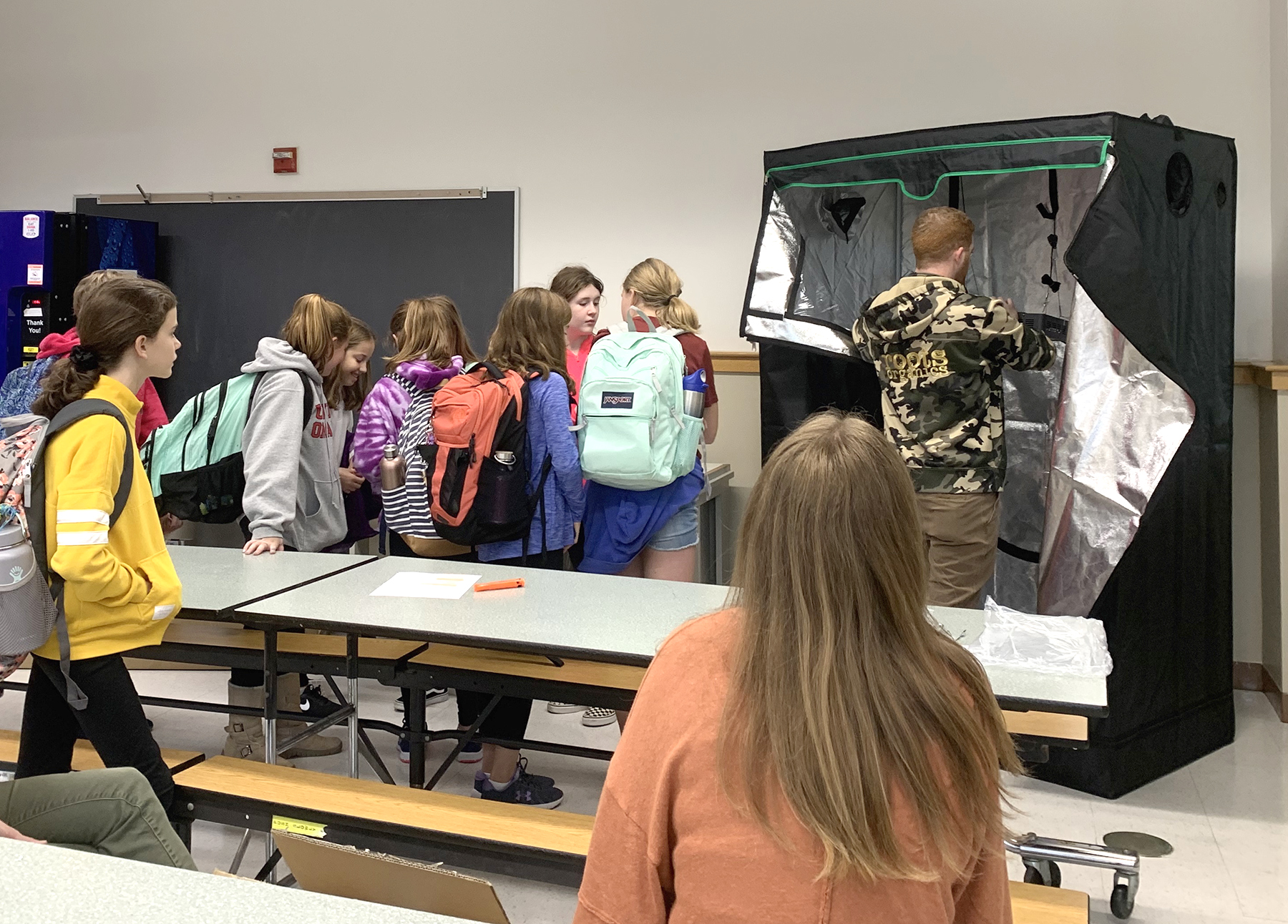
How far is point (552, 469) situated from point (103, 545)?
1281mm

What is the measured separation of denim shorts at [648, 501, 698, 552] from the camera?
3275 millimetres

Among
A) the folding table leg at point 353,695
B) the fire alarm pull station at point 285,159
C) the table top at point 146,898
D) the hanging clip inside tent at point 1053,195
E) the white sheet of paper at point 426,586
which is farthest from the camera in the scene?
the fire alarm pull station at point 285,159

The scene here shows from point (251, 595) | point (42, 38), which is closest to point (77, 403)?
point (251, 595)

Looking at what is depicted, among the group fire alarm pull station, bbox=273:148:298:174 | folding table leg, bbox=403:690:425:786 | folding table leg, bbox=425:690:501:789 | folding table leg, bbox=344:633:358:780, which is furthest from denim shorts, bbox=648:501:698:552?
fire alarm pull station, bbox=273:148:298:174

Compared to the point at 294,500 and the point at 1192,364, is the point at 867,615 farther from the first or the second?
the point at 1192,364

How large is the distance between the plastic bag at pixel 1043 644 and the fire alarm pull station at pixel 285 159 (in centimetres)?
443

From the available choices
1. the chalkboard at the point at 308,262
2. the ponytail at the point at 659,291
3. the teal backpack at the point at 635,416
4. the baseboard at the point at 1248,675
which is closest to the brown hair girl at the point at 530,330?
the teal backpack at the point at 635,416

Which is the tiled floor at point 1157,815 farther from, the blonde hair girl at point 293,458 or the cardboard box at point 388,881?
the cardboard box at point 388,881

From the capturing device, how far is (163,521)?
365 cm

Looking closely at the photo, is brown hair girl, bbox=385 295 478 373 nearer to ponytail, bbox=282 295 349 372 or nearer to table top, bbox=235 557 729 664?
ponytail, bbox=282 295 349 372

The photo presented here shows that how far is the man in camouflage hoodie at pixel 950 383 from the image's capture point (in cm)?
307

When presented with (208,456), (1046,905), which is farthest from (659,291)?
(1046,905)

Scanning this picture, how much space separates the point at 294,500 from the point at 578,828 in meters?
1.36

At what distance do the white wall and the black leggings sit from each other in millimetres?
3304
